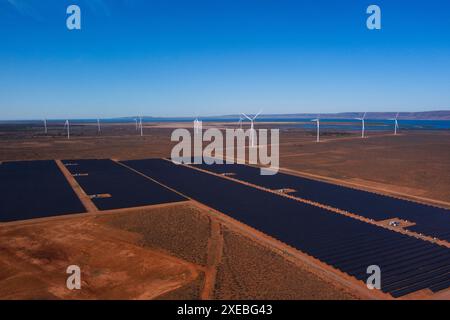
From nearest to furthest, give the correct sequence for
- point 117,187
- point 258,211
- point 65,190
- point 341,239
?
point 341,239
point 258,211
point 65,190
point 117,187

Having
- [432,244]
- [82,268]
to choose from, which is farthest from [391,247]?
[82,268]

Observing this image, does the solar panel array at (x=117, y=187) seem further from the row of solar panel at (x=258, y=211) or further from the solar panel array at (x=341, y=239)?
the solar panel array at (x=341, y=239)

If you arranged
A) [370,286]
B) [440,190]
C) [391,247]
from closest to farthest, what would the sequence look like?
1. [370,286]
2. [391,247]
3. [440,190]

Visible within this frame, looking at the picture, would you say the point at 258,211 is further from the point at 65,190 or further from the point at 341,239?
the point at 65,190

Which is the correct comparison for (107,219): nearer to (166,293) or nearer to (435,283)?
(166,293)

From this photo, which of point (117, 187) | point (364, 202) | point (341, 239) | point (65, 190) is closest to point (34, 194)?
point (65, 190)

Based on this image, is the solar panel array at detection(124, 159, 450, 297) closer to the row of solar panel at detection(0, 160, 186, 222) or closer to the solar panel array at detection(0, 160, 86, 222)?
the row of solar panel at detection(0, 160, 186, 222)
